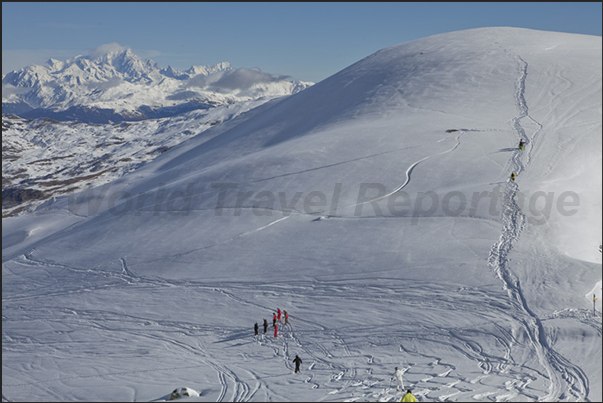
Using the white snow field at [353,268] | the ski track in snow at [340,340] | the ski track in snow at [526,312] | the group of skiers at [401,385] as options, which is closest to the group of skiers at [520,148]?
the white snow field at [353,268]

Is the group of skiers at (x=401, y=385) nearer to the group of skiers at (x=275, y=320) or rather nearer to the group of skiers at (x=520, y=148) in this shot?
the group of skiers at (x=275, y=320)

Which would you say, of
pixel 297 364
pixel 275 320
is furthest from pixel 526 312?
pixel 275 320

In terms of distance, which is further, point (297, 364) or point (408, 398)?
point (297, 364)

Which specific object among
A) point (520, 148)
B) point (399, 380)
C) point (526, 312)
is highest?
point (520, 148)

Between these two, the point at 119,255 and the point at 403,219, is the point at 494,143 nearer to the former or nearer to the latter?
the point at 403,219

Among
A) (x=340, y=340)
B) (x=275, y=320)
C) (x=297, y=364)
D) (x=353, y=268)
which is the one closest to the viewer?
(x=297, y=364)

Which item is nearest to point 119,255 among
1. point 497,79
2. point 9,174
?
point 497,79

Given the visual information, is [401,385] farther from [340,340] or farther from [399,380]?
[340,340]
